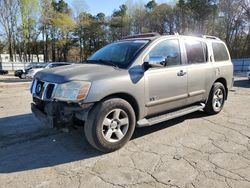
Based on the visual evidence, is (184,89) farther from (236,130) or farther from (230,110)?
(230,110)

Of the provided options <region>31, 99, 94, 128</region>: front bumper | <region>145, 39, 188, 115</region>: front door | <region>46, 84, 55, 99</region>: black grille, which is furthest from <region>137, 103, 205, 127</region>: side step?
<region>46, 84, 55, 99</region>: black grille

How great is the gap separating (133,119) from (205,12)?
119ft

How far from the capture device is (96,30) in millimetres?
56312

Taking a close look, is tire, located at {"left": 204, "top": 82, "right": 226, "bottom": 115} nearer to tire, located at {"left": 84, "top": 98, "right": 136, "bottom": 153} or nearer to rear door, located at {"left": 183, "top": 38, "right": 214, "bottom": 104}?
rear door, located at {"left": 183, "top": 38, "right": 214, "bottom": 104}

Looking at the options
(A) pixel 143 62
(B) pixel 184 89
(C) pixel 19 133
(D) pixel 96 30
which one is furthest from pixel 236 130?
(D) pixel 96 30

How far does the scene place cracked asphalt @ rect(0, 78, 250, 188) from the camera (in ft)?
10.6

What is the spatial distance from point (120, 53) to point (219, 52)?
9.24ft

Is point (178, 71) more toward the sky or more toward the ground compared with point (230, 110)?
more toward the sky

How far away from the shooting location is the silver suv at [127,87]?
3.83 m

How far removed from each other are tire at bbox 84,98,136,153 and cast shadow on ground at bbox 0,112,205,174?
252 millimetres

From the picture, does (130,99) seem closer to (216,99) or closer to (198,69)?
(198,69)

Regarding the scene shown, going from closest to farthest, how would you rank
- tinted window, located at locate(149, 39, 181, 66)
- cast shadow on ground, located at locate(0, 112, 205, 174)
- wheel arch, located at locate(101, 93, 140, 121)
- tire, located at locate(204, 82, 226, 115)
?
cast shadow on ground, located at locate(0, 112, 205, 174)
wheel arch, located at locate(101, 93, 140, 121)
tinted window, located at locate(149, 39, 181, 66)
tire, located at locate(204, 82, 226, 115)

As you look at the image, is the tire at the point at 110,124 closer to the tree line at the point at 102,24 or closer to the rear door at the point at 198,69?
the rear door at the point at 198,69

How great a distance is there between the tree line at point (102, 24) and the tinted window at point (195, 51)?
32.9 meters
